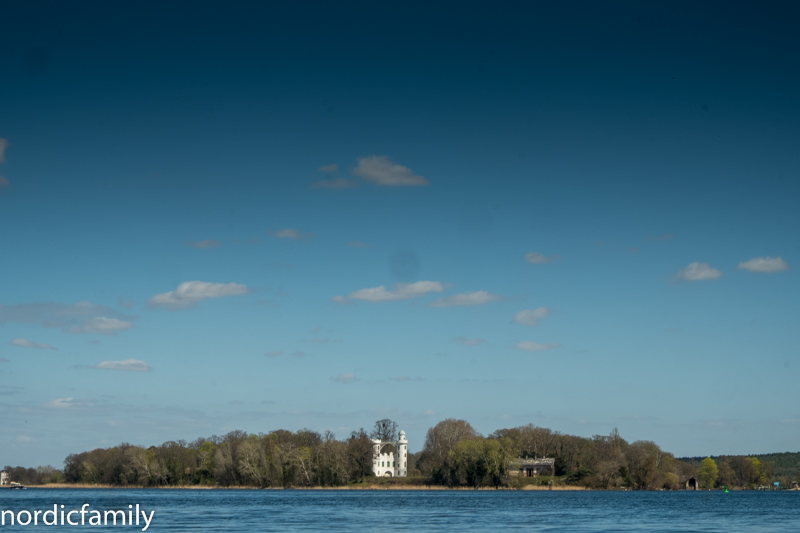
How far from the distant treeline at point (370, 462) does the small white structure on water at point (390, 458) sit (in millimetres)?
4649

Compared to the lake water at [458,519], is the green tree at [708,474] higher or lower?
lower

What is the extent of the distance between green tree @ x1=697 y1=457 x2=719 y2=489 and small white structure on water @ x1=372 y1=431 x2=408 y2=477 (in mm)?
62121

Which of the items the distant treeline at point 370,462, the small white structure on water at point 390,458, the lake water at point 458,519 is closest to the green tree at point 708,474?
the distant treeline at point 370,462

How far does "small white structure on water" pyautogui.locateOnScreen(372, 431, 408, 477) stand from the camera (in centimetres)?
16262

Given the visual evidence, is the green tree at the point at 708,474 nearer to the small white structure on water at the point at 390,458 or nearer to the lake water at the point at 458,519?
the small white structure on water at the point at 390,458

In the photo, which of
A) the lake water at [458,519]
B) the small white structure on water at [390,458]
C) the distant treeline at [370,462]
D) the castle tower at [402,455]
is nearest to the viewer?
the lake water at [458,519]

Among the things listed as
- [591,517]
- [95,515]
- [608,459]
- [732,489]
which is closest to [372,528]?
[591,517]

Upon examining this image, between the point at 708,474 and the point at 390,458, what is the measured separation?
66907 mm

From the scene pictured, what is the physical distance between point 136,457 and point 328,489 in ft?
121

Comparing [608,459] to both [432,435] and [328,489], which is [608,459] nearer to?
[432,435]

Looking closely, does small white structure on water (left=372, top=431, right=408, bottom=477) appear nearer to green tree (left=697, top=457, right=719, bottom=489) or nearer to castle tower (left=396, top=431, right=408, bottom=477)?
castle tower (left=396, top=431, right=408, bottom=477)

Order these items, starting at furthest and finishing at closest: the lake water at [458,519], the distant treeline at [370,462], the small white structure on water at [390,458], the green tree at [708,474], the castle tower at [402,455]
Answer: the castle tower at [402,455]
the green tree at [708,474]
the small white structure on water at [390,458]
the distant treeline at [370,462]
the lake water at [458,519]

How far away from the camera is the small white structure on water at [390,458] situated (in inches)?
6403

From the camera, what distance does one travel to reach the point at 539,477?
133 meters
